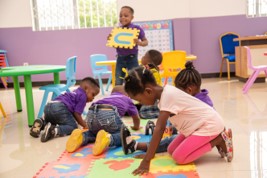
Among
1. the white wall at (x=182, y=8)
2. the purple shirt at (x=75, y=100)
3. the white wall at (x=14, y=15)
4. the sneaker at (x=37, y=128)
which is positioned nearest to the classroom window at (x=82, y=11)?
the white wall at (x=14, y=15)

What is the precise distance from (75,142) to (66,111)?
1.81 ft

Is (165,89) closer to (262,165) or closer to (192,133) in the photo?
(192,133)

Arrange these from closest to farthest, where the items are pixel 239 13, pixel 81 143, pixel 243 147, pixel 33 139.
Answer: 1. pixel 243 147
2. pixel 81 143
3. pixel 33 139
4. pixel 239 13

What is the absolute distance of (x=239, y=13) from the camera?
705 cm

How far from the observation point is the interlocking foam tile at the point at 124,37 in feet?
11.9

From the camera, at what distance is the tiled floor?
192 centimetres

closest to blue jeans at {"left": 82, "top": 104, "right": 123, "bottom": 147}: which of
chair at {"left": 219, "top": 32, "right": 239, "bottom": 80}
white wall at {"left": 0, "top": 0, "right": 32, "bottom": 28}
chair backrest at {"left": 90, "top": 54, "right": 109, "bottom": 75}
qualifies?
chair backrest at {"left": 90, "top": 54, "right": 109, "bottom": 75}

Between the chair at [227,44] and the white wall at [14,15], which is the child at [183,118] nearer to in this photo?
the chair at [227,44]

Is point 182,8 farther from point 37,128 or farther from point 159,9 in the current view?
point 37,128

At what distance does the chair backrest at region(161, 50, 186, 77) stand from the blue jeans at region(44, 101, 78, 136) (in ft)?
6.89

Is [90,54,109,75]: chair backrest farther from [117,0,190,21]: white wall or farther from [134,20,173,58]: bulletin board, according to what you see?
[117,0,190,21]: white wall

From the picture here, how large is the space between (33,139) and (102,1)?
5157mm

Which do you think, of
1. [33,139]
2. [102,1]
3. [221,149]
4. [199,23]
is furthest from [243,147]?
[102,1]

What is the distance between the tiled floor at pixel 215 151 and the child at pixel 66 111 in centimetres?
10
